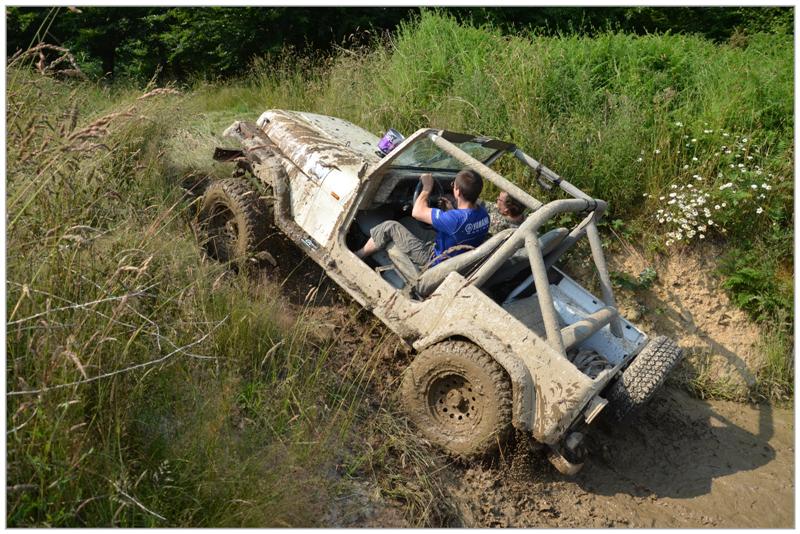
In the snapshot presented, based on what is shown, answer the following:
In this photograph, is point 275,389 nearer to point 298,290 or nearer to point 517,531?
point 517,531

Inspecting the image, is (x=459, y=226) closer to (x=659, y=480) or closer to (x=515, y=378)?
(x=515, y=378)

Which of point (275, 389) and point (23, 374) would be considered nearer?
point (23, 374)

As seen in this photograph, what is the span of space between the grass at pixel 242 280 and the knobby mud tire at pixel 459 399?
234mm

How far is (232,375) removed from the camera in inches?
134

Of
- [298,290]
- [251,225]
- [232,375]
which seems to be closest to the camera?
[232,375]

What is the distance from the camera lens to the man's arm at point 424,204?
4750 millimetres

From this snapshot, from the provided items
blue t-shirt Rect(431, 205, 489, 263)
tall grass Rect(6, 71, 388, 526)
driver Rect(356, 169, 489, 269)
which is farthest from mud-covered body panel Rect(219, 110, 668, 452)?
tall grass Rect(6, 71, 388, 526)

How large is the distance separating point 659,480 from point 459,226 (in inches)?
86.9

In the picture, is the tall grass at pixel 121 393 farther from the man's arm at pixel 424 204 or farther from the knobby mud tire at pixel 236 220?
the man's arm at pixel 424 204

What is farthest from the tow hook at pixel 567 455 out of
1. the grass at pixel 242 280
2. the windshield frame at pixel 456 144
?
the windshield frame at pixel 456 144

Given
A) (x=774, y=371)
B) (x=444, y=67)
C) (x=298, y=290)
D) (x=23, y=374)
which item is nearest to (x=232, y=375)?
(x=23, y=374)

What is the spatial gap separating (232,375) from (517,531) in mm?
1743

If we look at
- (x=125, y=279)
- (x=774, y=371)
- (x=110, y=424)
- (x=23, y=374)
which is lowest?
(x=774, y=371)

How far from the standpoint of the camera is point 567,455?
4.19m
